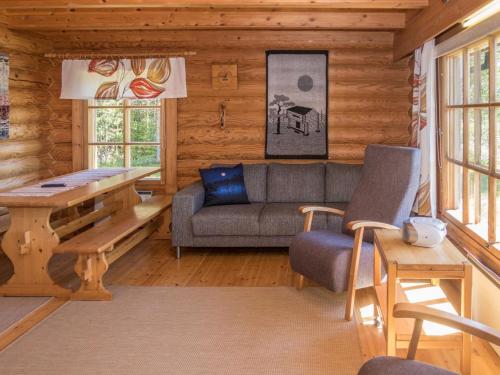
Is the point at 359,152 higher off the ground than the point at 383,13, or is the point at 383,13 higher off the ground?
the point at 383,13

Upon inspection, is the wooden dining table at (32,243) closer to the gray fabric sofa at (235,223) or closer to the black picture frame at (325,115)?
the gray fabric sofa at (235,223)

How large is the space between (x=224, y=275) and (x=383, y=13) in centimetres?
271

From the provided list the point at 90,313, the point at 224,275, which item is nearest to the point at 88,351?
the point at 90,313

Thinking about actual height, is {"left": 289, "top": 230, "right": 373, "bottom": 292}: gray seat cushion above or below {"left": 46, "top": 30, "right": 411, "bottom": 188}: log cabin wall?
below

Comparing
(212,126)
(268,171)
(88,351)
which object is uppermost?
(212,126)

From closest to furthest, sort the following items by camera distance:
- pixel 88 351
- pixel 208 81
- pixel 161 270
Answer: pixel 88 351, pixel 161 270, pixel 208 81

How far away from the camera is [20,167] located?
5734mm

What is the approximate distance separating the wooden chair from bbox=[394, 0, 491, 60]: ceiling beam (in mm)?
879

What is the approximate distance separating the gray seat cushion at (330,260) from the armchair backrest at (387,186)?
0.25 meters

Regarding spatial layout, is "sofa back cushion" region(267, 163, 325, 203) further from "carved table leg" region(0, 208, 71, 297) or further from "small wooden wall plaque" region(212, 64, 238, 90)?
"carved table leg" region(0, 208, 71, 297)

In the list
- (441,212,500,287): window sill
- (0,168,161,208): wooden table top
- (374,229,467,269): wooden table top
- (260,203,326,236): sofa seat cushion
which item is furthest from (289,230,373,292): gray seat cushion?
(0,168,161,208): wooden table top

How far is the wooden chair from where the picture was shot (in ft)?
12.3

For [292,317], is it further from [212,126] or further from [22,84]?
[22,84]

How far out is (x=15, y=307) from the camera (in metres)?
3.92
